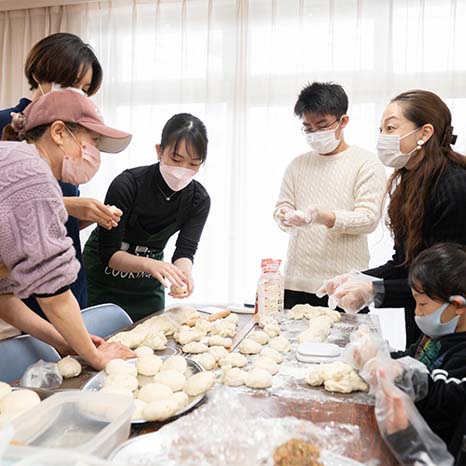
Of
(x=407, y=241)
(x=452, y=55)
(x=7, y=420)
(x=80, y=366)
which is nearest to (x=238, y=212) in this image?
(x=452, y=55)

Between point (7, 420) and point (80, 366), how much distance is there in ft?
1.09

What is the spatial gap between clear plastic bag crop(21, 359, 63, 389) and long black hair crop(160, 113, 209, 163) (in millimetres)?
975

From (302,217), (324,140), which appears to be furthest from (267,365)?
(324,140)

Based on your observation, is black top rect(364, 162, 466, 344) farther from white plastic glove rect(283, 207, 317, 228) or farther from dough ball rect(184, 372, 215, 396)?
dough ball rect(184, 372, 215, 396)

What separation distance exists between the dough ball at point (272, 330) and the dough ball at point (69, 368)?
599 millimetres

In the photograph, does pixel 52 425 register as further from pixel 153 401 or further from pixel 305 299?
pixel 305 299

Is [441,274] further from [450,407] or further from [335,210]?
[335,210]

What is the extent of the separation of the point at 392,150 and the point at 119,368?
1.15 meters

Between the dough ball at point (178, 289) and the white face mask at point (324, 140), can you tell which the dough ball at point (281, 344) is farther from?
the white face mask at point (324, 140)

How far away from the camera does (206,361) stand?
1.23m

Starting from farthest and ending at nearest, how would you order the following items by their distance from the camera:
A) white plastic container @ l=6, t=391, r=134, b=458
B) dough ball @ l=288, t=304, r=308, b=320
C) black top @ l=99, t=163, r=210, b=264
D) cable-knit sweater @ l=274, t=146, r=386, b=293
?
cable-knit sweater @ l=274, t=146, r=386, b=293
black top @ l=99, t=163, r=210, b=264
dough ball @ l=288, t=304, r=308, b=320
white plastic container @ l=6, t=391, r=134, b=458

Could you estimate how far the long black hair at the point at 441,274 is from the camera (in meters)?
1.21

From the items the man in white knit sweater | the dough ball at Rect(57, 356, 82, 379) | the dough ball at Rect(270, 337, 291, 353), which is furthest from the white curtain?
the dough ball at Rect(57, 356, 82, 379)

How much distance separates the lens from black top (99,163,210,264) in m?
1.89
